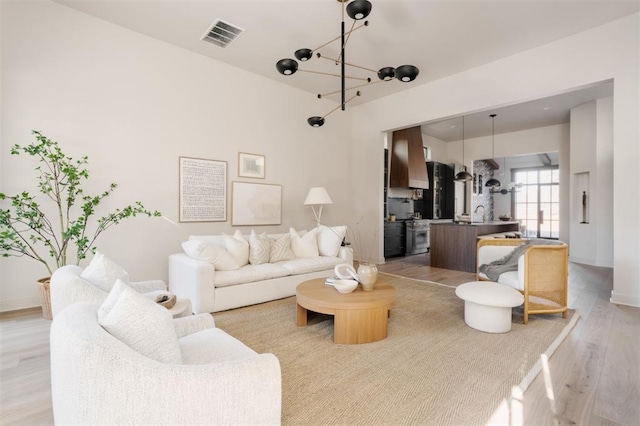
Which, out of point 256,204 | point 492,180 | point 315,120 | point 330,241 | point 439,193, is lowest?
point 330,241

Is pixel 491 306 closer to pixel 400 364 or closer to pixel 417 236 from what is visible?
pixel 400 364

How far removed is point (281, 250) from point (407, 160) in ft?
14.4

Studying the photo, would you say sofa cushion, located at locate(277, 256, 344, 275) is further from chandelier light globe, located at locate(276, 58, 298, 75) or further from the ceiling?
the ceiling

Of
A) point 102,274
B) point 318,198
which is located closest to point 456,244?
point 318,198

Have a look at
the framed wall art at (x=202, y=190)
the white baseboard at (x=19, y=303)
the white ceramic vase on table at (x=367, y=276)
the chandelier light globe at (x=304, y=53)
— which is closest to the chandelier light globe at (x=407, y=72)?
the chandelier light globe at (x=304, y=53)

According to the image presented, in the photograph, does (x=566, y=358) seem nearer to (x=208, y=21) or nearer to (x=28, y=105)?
(x=208, y=21)

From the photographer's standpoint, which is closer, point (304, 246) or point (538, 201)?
point (304, 246)

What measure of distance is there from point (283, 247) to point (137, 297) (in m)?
3.11

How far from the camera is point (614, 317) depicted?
3230mm

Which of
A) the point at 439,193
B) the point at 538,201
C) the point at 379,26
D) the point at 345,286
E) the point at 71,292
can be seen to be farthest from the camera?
the point at 538,201

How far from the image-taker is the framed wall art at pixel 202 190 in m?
4.48

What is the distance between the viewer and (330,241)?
4633 mm

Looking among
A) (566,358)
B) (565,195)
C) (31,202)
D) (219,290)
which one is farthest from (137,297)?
(565,195)

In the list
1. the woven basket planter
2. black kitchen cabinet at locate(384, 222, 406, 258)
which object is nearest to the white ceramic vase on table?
the woven basket planter
